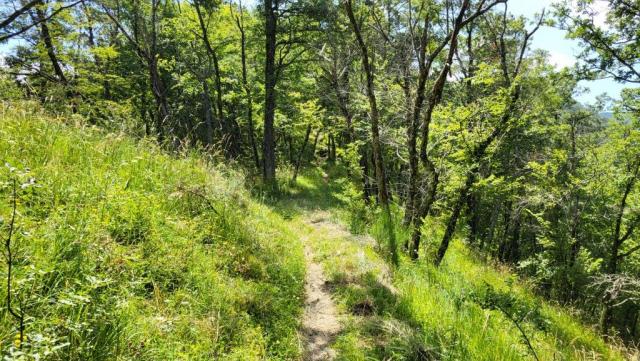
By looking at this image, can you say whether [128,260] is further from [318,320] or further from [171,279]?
[318,320]

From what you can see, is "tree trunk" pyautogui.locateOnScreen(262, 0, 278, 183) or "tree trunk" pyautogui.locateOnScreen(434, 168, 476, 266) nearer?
"tree trunk" pyautogui.locateOnScreen(434, 168, 476, 266)

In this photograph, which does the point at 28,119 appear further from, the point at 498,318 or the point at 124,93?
the point at 124,93

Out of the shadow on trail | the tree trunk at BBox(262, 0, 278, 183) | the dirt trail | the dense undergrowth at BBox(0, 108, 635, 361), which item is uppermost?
the tree trunk at BBox(262, 0, 278, 183)

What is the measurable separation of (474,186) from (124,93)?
25.7 metres

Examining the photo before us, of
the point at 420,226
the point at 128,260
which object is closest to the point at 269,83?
the point at 420,226

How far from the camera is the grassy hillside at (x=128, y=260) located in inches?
95.1

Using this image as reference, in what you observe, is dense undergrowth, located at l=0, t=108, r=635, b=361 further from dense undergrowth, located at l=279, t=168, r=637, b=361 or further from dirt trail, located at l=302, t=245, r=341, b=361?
dirt trail, located at l=302, t=245, r=341, b=361

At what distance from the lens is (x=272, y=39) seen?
1453 cm

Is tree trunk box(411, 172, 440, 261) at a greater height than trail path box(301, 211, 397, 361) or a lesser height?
greater

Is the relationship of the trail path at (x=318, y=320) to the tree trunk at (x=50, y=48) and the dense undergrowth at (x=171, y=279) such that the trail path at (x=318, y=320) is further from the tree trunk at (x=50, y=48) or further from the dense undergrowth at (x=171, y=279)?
the tree trunk at (x=50, y=48)

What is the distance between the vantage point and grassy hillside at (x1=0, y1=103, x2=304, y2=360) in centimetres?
242

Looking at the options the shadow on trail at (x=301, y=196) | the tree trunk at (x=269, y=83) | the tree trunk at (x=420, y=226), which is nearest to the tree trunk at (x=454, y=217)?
the tree trunk at (x=420, y=226)

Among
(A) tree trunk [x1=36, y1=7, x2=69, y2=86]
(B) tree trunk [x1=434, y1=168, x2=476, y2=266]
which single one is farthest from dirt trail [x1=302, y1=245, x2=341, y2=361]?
(A) tree trunk [x1=36, y1=7, x2=69, y2=86]

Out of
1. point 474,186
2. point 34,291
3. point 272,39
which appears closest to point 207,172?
point 34,291
